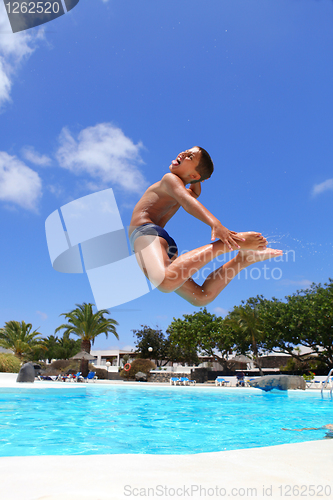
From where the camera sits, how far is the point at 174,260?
3240 mm

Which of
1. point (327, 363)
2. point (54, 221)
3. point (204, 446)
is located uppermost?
point (54, 221)

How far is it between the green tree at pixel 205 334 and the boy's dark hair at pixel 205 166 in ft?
115

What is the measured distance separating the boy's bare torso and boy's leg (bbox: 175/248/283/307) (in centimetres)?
80

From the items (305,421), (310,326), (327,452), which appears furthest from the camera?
(310,326)

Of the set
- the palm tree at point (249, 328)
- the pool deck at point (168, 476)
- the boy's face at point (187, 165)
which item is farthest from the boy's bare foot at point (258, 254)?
the palm tree at point (249, 328)

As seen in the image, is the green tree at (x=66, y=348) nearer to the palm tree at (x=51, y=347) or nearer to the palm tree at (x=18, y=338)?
the palm tree at (x=51, y=347)

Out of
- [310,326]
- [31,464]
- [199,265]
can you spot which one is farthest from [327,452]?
[310,326]

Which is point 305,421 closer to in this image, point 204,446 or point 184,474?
point 204,446

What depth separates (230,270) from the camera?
11.5 feet

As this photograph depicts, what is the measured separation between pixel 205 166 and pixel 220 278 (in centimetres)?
116

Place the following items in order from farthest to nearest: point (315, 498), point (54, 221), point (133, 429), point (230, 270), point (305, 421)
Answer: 1. point (305, 421)
2. point (133, 429)
3. point (54, 221)
4. point (230, 270)
5. point (315, 498)

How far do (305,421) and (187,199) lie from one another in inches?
289

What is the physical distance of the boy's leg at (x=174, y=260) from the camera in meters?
3.12

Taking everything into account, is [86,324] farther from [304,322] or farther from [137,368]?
[304,322]
